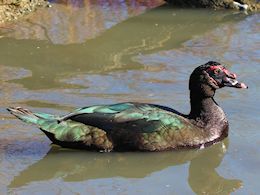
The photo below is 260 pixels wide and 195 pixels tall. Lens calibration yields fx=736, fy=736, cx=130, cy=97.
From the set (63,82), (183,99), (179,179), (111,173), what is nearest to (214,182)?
(179,179)

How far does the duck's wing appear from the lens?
762 centimetres

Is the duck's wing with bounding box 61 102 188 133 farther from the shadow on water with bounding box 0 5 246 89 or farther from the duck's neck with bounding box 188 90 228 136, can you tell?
the shadow on water with bounding box 0 5 246 89

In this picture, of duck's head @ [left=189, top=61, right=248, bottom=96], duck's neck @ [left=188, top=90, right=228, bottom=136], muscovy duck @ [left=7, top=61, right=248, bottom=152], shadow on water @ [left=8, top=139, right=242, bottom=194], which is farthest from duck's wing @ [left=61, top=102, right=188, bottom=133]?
duck's head @ [left=189, top=61, right=248, bottom=96]

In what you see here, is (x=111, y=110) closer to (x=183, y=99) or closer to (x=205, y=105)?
(x=205, y=105)

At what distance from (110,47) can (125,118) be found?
14.9ft

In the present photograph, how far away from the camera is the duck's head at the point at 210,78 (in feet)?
26.6

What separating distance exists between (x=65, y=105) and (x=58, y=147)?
4.02 feet

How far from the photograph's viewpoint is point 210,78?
811cm

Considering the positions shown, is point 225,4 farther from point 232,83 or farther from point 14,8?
point 232,83

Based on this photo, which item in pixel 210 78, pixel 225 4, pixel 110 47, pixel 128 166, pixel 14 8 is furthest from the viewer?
pixel 225 4

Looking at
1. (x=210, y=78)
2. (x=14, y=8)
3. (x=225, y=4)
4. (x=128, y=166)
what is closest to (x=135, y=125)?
(x=128, y=166)

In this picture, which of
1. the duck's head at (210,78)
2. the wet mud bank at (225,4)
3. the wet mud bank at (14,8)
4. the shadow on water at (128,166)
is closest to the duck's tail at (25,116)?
the shadow on water at (128,166)

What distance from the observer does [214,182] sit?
7082 millimetres

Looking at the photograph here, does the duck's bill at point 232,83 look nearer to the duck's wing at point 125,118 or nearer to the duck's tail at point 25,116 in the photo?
the duck's wing at point 125,118
